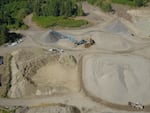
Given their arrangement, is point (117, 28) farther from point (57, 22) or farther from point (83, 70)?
point (83, 70)

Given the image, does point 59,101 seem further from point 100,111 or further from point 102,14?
point 102,14

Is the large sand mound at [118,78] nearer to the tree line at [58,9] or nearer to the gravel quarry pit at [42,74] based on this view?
the gravel quarry pit at [42,74]

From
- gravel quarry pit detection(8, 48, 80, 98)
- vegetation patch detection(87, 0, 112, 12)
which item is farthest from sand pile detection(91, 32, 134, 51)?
vegetation patch detection(87, 0, 112, 12)

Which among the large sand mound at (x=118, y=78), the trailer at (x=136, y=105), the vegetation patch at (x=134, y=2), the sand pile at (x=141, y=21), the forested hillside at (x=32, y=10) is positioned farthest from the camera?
the vegetation patch at (x=134, y=2)

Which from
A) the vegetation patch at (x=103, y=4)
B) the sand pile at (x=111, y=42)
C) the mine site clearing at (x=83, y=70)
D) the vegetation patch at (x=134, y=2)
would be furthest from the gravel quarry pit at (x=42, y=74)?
the vegetation patch at (x=134, y=2)

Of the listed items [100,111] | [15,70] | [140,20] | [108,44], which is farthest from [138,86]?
[140,20]

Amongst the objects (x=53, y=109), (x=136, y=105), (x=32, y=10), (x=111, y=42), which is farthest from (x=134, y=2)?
(x=53, y=109)

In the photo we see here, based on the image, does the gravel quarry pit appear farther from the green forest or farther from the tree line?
the tree line
